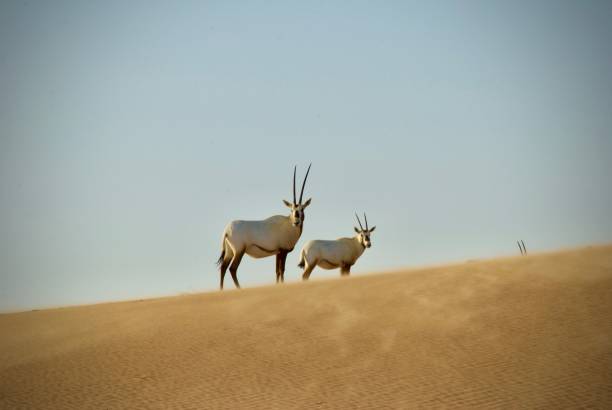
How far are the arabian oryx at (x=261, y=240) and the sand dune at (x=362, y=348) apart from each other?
4453 millimetres

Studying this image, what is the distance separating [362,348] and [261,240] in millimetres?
8503

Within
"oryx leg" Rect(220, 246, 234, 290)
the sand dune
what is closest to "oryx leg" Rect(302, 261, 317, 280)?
"oryx leg" Rect(220, 246, 234, 290)

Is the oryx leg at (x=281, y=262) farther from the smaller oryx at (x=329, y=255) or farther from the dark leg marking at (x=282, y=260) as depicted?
the smaller oryx at (x=329, y=255)

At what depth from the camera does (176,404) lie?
23.6 ft

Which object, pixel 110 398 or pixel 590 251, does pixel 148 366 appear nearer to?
pixel 110 398

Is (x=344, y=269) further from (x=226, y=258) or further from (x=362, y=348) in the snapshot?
(x=362, y=348)

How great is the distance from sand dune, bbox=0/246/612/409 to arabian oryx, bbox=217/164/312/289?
175 inches

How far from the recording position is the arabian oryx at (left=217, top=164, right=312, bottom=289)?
16.3 metres

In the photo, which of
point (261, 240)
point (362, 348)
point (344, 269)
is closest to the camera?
point (362, 348)

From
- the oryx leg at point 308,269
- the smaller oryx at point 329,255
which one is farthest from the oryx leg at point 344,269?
the oryx leg at point 308,269

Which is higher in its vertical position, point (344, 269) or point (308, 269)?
point (308, 269)

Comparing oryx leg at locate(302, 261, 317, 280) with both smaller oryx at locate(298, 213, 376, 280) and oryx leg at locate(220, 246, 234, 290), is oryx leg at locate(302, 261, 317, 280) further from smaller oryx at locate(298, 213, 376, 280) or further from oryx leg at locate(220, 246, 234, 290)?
oryx leg at locate(220, 246, 234, 290)

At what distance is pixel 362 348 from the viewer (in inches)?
322

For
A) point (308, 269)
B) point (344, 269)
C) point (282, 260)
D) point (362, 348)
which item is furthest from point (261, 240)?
point (362, 348)
